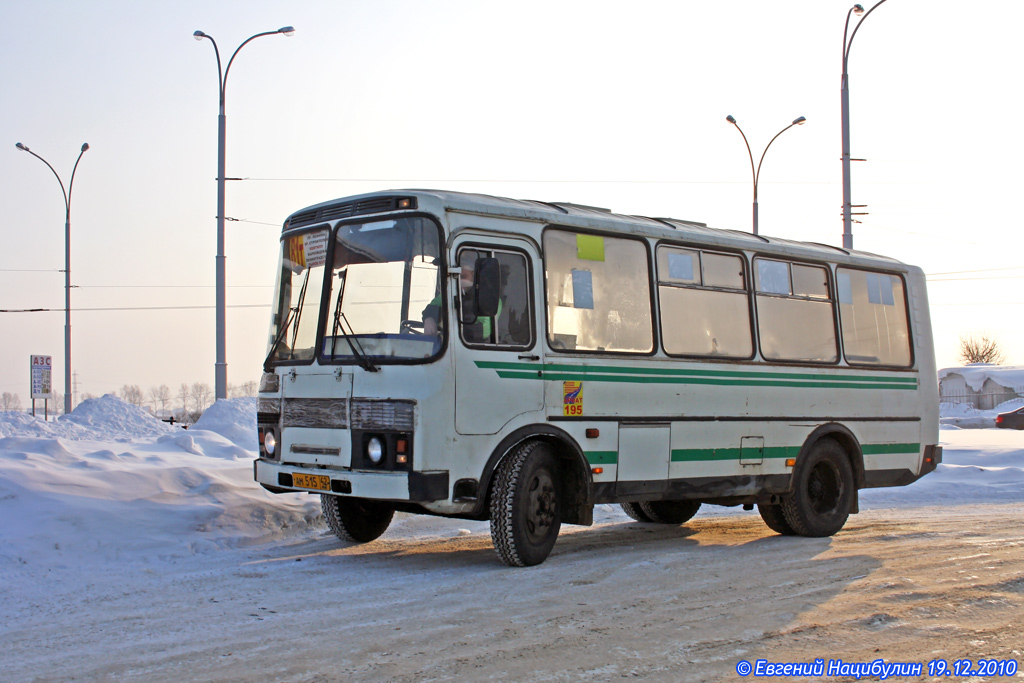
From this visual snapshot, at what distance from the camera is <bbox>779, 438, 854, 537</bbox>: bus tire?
424 inches

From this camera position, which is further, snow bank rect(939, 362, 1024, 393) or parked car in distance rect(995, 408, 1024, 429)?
snow bank rect(939, 362, 1024, 393)

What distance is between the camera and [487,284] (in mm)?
7852

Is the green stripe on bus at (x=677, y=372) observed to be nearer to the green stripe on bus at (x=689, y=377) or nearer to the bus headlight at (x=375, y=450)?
the green stripe on bus at (x=689, y=377)

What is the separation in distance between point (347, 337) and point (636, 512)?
529cm

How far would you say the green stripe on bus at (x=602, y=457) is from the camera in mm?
8789

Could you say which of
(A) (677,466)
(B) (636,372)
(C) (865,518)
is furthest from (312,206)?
(C) (865,518)

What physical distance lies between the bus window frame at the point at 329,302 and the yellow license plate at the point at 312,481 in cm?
92

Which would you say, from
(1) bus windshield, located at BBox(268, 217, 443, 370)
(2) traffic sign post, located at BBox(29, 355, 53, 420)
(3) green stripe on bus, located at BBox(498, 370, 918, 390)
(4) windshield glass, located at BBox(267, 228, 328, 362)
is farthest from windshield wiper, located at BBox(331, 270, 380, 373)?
(2) traffic sign post, located at BBox(29, 355, 53, 420)

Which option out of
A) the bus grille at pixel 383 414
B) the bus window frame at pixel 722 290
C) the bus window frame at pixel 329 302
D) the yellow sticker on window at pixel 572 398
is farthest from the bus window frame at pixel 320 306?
the bus window frame at pixel 722 290

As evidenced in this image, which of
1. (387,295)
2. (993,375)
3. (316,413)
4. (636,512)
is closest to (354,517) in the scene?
(316,413)

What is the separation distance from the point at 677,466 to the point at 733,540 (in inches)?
63.3

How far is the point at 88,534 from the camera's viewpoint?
879 centimetres

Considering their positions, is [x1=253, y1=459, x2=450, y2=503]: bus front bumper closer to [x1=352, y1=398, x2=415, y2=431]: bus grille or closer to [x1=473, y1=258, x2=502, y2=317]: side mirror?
[x1=352, y1=398, x2=415, y2=431]: bus grille

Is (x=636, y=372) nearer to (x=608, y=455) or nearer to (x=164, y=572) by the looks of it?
(x=608, y=455)
